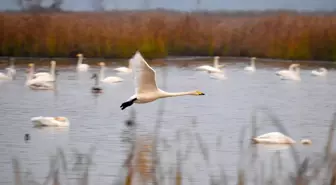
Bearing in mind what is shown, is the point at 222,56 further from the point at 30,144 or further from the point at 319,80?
the point at 30,144

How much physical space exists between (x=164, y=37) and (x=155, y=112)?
1131cm

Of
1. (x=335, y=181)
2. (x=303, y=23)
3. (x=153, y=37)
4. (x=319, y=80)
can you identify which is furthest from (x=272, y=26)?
(x=335, y=181)

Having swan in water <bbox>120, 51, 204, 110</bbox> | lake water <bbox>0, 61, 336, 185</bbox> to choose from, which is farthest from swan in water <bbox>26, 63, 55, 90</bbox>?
swan in water <bbox>120, 51, 204, 110</bbox>

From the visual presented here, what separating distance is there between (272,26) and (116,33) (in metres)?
5.16

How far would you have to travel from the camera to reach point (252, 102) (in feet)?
57.9

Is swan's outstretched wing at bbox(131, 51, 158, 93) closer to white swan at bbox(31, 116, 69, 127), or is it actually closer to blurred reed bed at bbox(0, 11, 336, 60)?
white swan at bbox(31, 116, 69, 127)

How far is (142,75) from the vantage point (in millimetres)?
8984

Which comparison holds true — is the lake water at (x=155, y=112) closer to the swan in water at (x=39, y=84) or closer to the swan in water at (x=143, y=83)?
the swan in water at (x=39, y=84)

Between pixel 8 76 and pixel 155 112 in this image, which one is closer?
pixel 155 112

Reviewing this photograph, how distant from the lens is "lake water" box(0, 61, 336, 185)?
1086 centimetres

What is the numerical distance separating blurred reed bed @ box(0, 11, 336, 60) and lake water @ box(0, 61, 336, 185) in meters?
1.10

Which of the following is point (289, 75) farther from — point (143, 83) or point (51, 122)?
point (143, 83)

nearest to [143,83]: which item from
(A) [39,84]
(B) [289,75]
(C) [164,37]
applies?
(A) [39,84]

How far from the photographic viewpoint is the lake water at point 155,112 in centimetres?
1086
